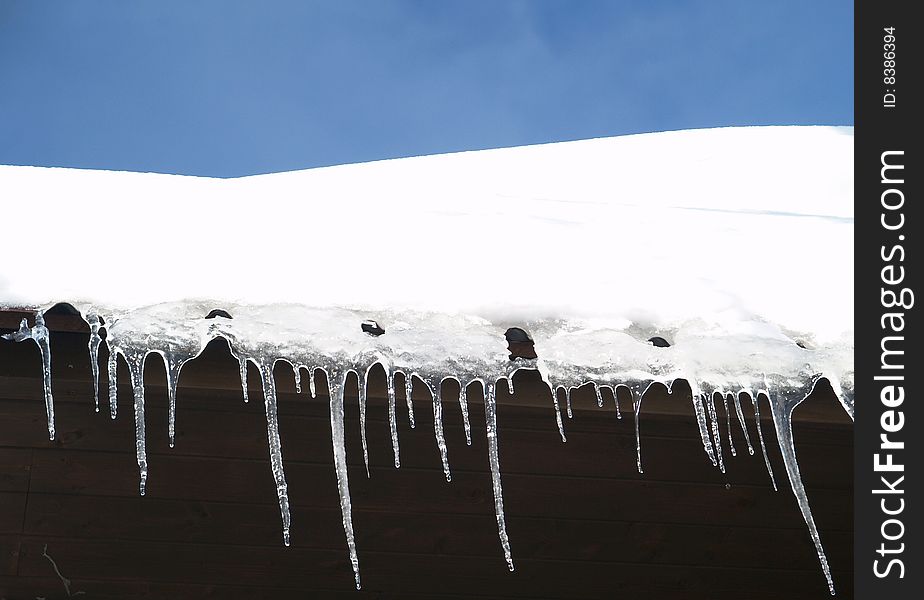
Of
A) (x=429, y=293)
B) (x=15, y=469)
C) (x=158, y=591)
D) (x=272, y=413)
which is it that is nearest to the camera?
(x=429, y=293)

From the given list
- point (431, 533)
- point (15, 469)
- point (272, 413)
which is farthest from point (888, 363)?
point (15, 469)

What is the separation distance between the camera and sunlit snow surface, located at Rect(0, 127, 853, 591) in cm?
167

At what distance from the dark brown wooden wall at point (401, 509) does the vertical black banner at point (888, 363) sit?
0.85 m

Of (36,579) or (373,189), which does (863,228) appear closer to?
(373,189)

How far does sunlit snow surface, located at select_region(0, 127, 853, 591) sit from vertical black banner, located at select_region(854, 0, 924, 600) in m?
0.05

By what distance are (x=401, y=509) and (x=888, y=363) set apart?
1551 mm

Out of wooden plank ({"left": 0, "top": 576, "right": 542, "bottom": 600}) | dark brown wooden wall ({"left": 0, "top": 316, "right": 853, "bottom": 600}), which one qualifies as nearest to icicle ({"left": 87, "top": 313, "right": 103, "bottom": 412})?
dark brown wooden wall ({"left": 0, "top": 316, "right": 853, "bottom": 600})

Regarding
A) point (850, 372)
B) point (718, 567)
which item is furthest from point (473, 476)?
point (850, 372)

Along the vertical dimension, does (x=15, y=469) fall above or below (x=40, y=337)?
below

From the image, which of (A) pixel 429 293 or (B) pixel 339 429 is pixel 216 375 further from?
(A) pixel 429 293

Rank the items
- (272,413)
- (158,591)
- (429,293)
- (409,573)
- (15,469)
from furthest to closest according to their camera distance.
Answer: (409,573) < (158,591) < (15,469) < (272,413) < (429,293)

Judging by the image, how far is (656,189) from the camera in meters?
3.71

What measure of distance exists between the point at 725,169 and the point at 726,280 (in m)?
2.40

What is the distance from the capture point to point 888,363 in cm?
174
